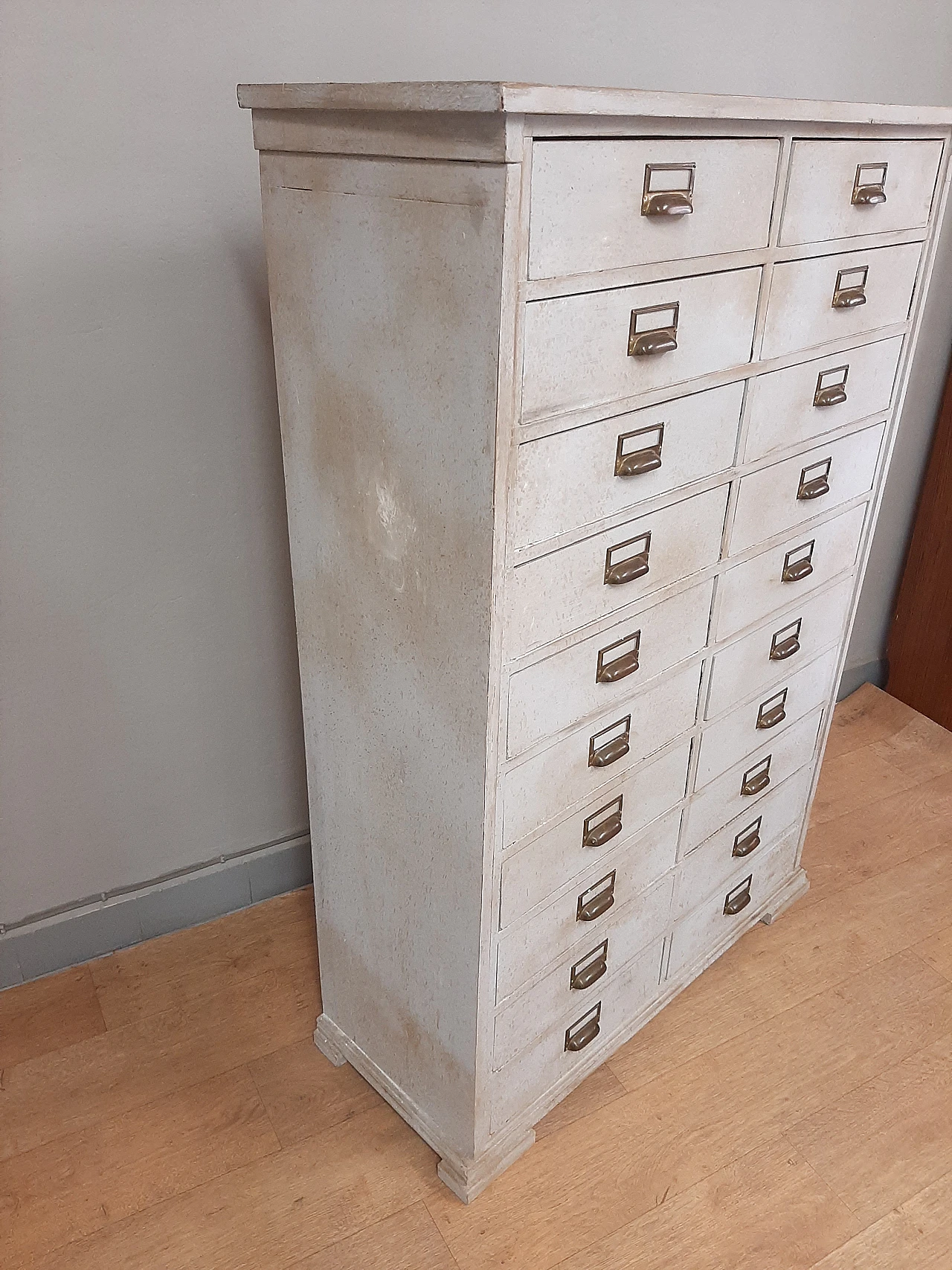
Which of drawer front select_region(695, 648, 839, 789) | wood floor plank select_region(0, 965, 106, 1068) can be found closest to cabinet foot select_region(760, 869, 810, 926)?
drawer front select_region(695, 648, 839, 789)

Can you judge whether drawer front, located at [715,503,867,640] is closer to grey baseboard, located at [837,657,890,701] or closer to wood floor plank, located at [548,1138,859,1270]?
wood floor plank, located at [548,1138,859,1270]

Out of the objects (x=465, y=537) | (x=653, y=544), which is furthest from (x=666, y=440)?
(x=465, y=537)

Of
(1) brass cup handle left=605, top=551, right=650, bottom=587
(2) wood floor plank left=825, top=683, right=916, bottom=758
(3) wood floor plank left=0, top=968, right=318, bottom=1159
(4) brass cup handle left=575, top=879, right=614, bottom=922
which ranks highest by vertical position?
(1) brass cup handle left=605, top=551, right=650, bottom=587

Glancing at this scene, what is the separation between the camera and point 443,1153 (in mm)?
1475

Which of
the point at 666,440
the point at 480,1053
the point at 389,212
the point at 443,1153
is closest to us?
the point at 389,212

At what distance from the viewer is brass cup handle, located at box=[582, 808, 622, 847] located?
4.43ft

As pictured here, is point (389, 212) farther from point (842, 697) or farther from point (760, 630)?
point (842, 697)

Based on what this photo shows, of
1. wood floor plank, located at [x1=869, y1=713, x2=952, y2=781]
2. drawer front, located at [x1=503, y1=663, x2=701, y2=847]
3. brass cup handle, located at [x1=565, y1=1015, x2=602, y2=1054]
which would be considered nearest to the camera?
drawer front, located at [x1=503, y1=663, x2=701, y2=847]

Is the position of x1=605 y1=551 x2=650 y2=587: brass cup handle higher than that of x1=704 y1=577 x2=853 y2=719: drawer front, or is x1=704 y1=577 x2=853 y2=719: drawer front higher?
x1=605 y1=551 x2=650 y2=587: brass cup handle

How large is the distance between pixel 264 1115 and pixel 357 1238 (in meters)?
0.25

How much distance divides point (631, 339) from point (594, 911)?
799mm

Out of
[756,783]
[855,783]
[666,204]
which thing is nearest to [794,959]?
[756,783]

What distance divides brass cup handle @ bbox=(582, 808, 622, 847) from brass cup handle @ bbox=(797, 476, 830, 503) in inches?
21.6

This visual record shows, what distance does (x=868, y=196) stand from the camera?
4.37 ft
